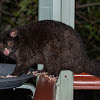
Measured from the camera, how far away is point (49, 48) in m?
3.23

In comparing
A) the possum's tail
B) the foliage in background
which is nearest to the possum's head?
the possum's tail

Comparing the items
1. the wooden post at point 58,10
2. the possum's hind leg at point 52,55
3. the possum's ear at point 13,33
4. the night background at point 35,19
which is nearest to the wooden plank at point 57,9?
the wooden post at point 58,10

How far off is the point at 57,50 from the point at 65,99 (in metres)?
0.80

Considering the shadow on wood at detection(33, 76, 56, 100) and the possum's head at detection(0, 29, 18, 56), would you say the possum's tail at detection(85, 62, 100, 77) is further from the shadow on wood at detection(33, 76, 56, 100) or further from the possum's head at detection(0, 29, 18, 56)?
the possum's head at detection(0, 29, 18, 56)

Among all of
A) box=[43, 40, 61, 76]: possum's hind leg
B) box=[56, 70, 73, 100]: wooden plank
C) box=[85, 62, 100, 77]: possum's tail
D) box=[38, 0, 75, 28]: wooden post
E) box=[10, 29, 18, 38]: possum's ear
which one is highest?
box=[38, 0, 75, 28]: wooden post

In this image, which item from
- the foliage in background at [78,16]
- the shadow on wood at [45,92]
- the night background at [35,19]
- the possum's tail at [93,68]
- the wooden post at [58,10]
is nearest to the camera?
the shadow on wood at [45,92]

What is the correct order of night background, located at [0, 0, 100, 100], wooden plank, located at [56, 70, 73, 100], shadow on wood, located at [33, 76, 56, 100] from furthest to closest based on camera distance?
night background, located at [0, 0, 100, 100] < wooden plank, located at [56, 70, 73, 100] < shadow on wood, located at [33, 76, 56, 100]

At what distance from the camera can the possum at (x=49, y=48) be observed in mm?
3213

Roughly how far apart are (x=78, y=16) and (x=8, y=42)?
9.48ft

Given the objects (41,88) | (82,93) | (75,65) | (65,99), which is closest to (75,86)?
(65,99)

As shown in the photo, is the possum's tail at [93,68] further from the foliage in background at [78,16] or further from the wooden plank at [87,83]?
the foliage in background at [78,16]

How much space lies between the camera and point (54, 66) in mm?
3273

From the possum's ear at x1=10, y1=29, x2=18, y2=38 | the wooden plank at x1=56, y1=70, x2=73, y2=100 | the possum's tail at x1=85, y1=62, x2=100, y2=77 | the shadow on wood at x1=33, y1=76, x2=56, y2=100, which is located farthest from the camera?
the possum's ear at x1=10, y1=29, x2=18, y2=38

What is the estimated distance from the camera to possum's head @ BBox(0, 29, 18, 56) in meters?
3.25
